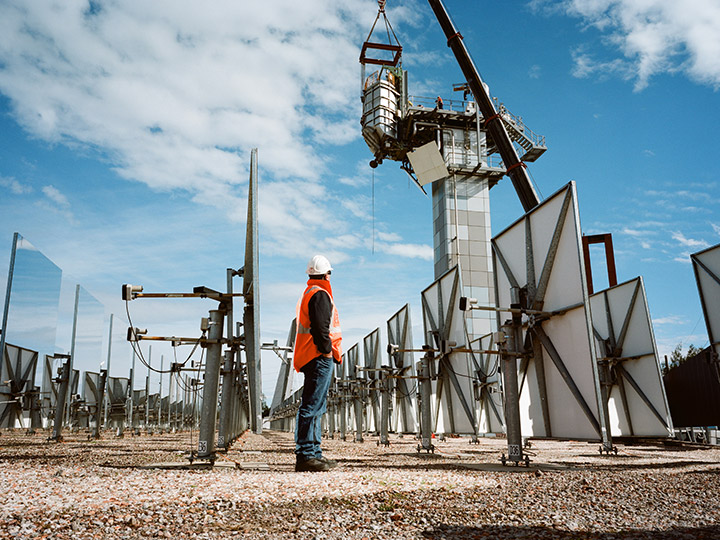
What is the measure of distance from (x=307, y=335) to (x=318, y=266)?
0.97 meters

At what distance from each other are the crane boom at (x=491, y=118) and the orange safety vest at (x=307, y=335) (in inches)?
615

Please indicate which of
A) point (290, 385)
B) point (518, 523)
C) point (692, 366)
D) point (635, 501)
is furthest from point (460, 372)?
point (290, 385)

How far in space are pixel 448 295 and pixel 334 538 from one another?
963cm

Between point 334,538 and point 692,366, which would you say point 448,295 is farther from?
point 692,366

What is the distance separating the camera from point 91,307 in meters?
20.4

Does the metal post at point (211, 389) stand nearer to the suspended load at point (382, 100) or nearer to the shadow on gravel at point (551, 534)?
the shadow on gravel at point (551, 534)

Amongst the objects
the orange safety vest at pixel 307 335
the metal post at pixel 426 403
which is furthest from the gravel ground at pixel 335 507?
the metal post at pixel 426 403

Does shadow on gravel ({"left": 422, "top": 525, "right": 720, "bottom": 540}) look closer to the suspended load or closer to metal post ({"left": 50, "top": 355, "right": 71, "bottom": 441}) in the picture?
metal post ({"left": 50, "top": 355, "right": 71, "bottom": 441})

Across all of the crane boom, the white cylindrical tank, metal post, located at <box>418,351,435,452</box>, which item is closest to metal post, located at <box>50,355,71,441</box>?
metal post, located at <box>418,351,435,452</box>

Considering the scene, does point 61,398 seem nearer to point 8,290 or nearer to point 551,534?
point 8,290

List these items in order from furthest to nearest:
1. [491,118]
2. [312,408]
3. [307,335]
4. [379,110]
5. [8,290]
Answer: [379,110] < [491,118] < [8,290] < [307,335] < [312,408]

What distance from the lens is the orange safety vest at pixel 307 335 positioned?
691 centimetres

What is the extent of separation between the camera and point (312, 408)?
681cm

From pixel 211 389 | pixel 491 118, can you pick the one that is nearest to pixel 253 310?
pixel 211 389
